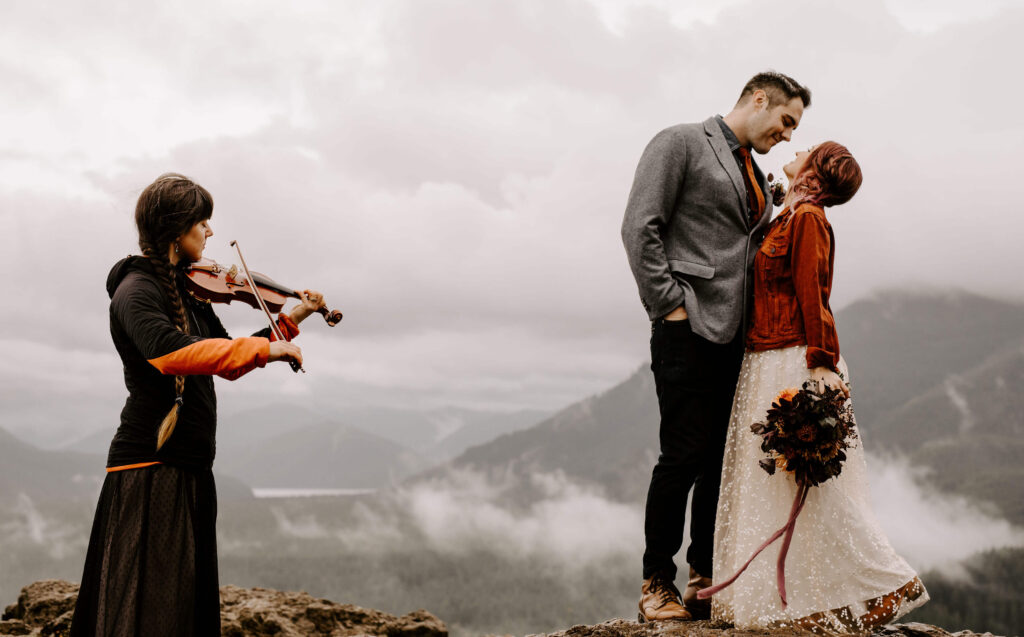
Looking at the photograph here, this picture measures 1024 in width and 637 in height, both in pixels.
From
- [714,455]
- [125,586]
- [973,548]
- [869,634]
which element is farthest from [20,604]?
[973,548]

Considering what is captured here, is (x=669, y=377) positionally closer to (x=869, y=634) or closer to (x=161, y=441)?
(x=869, y=634)

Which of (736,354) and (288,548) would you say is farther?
(288,548)

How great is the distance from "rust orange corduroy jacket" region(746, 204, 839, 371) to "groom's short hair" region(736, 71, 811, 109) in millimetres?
659

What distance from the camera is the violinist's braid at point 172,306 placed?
3.45 metres

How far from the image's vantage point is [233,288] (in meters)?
3.83

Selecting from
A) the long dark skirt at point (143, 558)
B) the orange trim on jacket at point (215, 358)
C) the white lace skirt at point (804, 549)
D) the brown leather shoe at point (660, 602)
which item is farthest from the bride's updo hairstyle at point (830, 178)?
the long dark skirt at point (143, 558)

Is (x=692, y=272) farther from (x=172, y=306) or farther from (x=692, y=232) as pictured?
(x=172, y=306)

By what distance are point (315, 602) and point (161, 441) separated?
437cm

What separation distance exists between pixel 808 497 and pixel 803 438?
0.48 metres

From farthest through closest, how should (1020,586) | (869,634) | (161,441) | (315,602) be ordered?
(1020,586) → (315,602) → (869,634) → (161,441)

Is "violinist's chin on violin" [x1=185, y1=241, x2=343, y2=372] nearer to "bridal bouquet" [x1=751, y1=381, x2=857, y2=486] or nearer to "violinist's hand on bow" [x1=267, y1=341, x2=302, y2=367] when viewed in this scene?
"violinist's hand on bow" [x1=267, y1=341, x2=302, y2=367]

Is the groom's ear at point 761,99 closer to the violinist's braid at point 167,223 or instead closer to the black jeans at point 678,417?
the black jeans at point 678,417

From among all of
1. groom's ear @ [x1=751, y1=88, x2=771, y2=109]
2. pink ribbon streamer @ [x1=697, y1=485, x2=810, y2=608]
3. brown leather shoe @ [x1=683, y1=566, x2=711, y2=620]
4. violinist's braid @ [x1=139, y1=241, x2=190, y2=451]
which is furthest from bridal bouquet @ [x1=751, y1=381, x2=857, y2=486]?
violinist's braid @ [x1=139, y1=241, x2=190, y2=451]

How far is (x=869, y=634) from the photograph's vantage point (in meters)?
4.39
